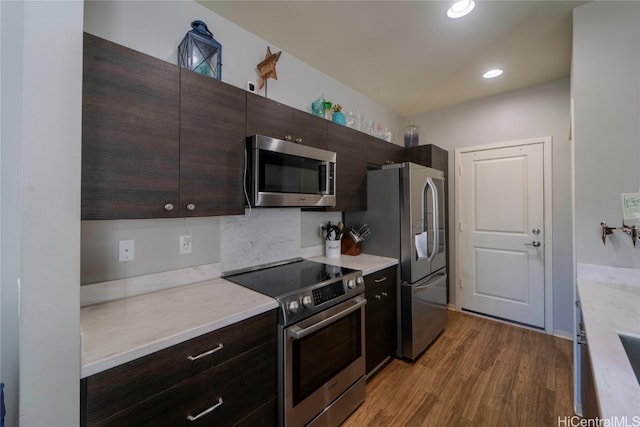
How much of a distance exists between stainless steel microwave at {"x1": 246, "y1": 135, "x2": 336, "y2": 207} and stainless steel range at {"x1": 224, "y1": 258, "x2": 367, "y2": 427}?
1.68 feet

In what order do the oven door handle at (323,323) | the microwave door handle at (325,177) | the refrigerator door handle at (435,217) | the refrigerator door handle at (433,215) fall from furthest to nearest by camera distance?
the refrigerator door handle at (435,217) < the refrigerator door handle at (433,215) < the microwave door handle at (325,177) < the oven door handle at (323,323)

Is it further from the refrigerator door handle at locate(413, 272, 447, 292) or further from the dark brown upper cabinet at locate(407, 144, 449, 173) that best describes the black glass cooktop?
the dark brown upper cabinet at locate(407, 144, 449, 173)

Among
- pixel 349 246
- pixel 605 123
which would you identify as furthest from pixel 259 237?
pixel 605 123

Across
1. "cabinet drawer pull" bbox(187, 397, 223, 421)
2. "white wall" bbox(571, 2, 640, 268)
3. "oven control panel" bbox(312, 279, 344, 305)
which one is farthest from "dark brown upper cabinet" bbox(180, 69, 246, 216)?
"white wall" bbox(571, 2, 640, 268)

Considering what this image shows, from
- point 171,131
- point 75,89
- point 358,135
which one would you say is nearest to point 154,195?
point 171,131

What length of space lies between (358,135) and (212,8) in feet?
4.67

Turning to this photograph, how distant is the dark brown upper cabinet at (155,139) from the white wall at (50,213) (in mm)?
303

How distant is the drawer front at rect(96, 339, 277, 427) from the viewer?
968mm

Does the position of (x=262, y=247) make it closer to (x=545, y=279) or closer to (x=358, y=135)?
(x=358, y=135)

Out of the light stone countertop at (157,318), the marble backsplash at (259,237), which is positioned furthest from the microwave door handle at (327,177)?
the light stone countertop at (157,318)

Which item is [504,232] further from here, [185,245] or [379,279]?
[185,245]

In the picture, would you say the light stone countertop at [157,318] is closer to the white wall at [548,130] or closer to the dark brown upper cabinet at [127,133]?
the dark brown upper cabinet at [127,133]

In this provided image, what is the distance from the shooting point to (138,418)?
0.94 meters

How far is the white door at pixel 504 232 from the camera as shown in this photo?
286 cm
